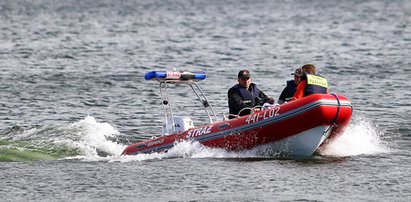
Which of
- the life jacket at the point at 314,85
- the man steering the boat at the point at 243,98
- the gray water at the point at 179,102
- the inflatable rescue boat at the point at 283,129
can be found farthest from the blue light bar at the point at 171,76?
the life jacket at the point at 314,85

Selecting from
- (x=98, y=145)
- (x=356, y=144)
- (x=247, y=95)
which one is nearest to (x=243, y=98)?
(x=247, y=95)

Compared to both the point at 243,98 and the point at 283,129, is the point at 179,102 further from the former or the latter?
the point at 283,129

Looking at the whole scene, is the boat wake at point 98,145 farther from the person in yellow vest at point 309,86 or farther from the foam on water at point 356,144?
the person in yellow vest at point 309,86

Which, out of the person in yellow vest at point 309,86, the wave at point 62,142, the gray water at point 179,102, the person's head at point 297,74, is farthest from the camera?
the wave at point 62,142

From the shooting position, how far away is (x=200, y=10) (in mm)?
75062

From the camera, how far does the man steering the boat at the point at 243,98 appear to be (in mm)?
18969

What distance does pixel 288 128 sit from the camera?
696 inches

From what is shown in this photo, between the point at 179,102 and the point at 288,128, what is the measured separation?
31.6ft

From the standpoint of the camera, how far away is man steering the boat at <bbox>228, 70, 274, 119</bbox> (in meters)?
19.0

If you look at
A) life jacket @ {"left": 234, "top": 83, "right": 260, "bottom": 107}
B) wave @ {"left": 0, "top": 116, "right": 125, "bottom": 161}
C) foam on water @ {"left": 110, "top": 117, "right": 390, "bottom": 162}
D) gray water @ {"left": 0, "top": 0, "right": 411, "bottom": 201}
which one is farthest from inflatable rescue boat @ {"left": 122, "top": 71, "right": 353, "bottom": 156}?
wave @ {"left": 0, "top": 116, "right": 125, "bottom": 161}

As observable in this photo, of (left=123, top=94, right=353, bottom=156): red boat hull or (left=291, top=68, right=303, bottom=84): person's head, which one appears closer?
(left=123, top=94, right=353, bottom=156): red boat hull

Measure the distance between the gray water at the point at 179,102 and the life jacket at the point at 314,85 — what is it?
3.97 feet

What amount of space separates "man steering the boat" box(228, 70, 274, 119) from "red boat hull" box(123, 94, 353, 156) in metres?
0.65

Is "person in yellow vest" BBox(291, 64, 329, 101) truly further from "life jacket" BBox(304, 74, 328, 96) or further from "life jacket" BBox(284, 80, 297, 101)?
"life jacket" BBox(284, 80, 297, 101)
